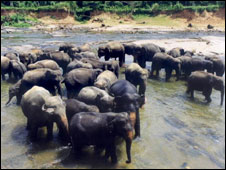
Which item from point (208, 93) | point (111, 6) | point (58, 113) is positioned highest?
point (111, 6)

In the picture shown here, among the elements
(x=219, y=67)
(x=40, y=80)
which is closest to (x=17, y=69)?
(x=40, y=80)

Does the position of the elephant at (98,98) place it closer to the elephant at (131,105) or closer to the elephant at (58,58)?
the elephant at (131,105)

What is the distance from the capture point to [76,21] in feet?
163

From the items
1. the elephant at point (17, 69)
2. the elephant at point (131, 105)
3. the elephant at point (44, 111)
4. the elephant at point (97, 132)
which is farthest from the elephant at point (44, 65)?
the elephant at point (97, 132)

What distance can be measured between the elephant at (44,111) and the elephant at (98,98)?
103 cm

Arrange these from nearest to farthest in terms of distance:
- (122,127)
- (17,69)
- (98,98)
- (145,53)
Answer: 1. (122,127)
2. (98,98)
3. (17,69)
4. (145,53)

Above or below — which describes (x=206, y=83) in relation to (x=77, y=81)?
below

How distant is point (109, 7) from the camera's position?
174 feet

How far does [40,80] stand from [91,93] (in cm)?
242

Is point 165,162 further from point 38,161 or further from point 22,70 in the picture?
point 22,70

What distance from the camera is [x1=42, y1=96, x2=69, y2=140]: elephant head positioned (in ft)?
20.9

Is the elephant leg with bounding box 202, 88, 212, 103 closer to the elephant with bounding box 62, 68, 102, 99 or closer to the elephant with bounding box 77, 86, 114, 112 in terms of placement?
the elephant with bounding box 62, 68, 102, 99

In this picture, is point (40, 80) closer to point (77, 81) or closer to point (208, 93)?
point (77, 81)

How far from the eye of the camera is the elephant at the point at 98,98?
7289mm
